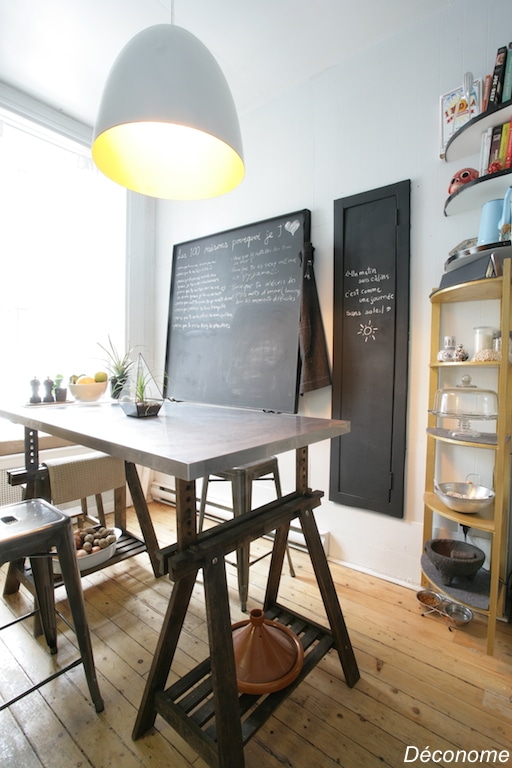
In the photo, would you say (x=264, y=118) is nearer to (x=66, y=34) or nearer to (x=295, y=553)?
(x=66, y=34)

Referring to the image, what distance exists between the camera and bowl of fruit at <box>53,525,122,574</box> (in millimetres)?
1770

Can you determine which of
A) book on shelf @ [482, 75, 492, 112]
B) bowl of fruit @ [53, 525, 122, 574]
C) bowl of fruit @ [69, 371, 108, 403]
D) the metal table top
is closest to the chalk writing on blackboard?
book on shelf @ [482, 75, 492, 112]

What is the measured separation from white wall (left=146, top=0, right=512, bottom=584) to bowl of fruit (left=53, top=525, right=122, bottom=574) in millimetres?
1214

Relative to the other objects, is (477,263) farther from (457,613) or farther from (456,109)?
(457,613)

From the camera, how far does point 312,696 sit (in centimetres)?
137

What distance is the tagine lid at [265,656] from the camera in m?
1.18

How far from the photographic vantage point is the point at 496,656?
157 centimetres

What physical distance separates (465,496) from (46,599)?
1945mm

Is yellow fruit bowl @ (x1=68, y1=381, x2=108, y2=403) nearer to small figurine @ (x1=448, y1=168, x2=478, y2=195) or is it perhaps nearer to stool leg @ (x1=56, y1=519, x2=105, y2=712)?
stool leg @ (x1=56, y1=519, x2=105, y2=712)

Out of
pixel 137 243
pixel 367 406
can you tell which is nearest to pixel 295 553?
pixel 367 406

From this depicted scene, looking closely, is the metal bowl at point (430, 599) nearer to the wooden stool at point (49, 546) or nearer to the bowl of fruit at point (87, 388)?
the wooden stool at point (49, 546)

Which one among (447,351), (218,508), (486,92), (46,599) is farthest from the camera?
(218,508)

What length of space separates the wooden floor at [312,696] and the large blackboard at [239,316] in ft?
4.27

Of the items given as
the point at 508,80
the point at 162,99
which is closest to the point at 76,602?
the point at 162,99
